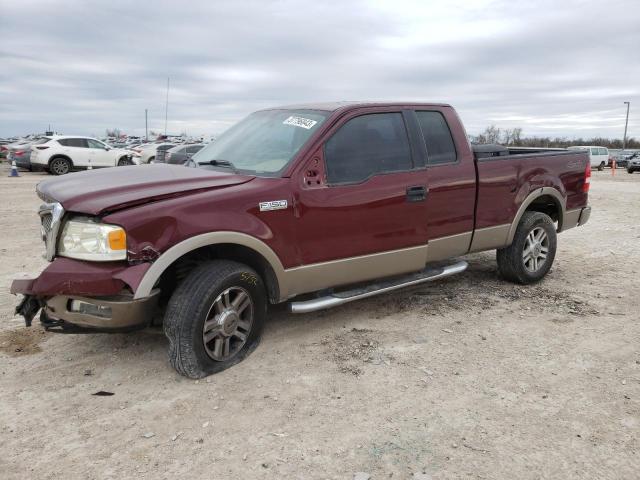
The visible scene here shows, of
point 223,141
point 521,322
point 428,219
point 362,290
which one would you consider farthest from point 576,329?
point 223,141

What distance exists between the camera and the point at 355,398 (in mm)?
3359

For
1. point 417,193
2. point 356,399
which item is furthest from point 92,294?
point 417,193

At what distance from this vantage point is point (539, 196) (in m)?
5.67

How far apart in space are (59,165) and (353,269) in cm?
2026

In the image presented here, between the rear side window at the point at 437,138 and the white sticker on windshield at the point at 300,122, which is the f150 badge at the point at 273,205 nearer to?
the white sticker on windshield at the point at 300,122

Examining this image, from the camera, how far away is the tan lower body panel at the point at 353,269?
4.02m

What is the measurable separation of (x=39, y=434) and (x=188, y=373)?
91 cm

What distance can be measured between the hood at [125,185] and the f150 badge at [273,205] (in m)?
0.24

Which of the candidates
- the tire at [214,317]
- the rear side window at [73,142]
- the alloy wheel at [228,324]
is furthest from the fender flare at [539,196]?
the rear side window at [73,142]

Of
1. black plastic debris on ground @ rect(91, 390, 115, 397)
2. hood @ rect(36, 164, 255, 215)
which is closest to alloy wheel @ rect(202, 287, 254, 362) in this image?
black plastic debris on ground @ rect(91, 390, 115, 397)

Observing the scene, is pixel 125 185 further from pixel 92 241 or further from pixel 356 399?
pixel 356 399

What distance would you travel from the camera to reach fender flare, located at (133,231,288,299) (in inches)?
129

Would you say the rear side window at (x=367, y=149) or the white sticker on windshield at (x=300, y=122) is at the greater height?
the white sticker on windshield at (x=300, y=122)

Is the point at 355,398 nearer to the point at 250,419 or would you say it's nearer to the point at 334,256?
the point at 250,419
